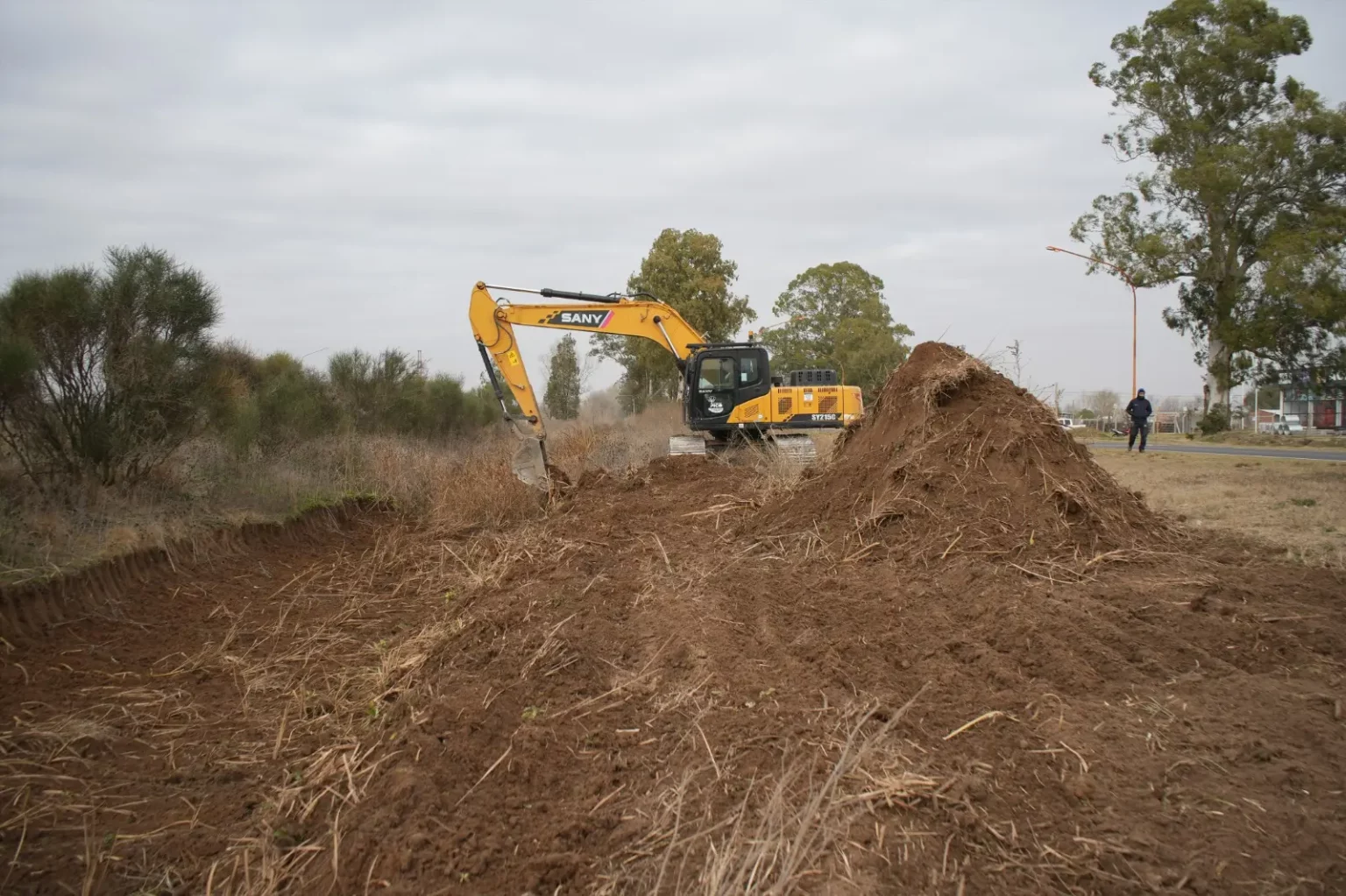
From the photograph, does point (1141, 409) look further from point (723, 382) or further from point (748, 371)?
point (723, 382)

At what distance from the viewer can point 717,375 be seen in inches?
615

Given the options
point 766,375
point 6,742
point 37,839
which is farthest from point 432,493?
point 37,839

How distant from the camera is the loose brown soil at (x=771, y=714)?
337cm

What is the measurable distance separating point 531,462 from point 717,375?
13.4 ft

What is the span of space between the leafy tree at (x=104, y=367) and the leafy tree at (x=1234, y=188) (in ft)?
71.8

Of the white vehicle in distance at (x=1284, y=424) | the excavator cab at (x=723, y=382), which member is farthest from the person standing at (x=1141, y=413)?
the white vehicle in distance at (x=1284, y=424)

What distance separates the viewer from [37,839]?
392 cm

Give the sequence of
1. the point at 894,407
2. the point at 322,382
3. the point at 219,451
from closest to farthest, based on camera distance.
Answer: the point at 894,407
the point at 219,451
the point at 322,382

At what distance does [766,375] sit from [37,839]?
1297 centimetres

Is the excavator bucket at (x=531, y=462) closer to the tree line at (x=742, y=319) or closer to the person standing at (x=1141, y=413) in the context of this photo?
the tree line at (x=742, y=319)

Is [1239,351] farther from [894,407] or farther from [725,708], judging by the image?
[725,708]

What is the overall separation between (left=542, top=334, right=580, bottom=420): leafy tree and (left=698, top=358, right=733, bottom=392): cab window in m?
18.2

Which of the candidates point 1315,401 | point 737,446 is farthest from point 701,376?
point 1315,401

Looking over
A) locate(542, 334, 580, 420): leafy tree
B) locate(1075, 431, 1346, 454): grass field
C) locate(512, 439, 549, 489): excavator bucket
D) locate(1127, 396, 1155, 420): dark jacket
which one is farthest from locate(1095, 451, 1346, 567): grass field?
locate(542, 334, 580, 420): leafy tree
